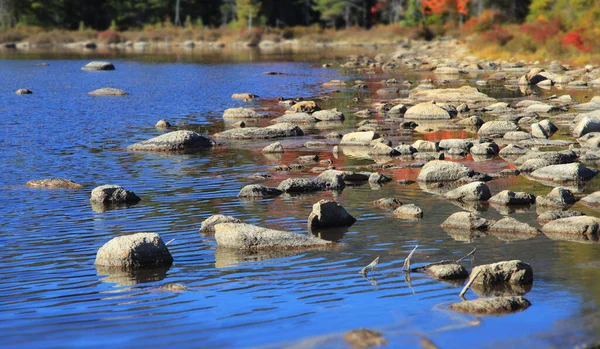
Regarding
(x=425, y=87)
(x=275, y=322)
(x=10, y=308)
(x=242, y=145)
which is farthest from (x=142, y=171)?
(x=425, y=87)

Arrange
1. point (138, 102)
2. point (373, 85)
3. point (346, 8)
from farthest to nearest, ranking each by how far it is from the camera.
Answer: point (346, 8) → point (373, 85) → point (138, 102)

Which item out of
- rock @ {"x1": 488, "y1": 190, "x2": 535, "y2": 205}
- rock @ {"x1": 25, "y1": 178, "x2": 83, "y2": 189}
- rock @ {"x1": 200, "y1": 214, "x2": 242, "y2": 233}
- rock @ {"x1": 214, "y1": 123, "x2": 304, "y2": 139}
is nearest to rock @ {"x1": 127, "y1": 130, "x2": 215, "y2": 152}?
rock @ {"x1": 214, "y1": 123, "x2": 304, "y2": 139}

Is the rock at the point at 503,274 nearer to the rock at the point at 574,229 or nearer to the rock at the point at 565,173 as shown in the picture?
the rock at the point at 574,229

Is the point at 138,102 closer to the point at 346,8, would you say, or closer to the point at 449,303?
the point at 449,303

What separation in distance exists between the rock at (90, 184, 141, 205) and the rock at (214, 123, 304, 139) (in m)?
10.2

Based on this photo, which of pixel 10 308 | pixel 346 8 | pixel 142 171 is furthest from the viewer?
pixel 346 8

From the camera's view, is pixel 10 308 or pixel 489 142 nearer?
pixel 10 308

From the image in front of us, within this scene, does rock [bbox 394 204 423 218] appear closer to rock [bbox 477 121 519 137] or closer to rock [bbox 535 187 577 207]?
rock [bbox 535 187 577 207]

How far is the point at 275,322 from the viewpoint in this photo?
10367mm

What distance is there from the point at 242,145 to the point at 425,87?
19739 mm

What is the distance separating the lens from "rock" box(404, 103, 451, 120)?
1256 inches

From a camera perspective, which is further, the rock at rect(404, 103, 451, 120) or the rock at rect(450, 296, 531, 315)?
the rock at rect(404, 103, 451, 120)

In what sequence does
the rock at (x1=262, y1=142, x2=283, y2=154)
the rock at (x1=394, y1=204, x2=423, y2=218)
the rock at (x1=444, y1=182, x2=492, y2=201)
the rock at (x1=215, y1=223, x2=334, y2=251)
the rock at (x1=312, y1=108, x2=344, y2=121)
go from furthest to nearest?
the rock at (x1=312, y1=108, x2=344, y2=121) < the rock at (x1=262, y1=142, x2=283, y2=154) < the rock at (x1=444, y1=182, x2=492, y2=201) < the rock at (x1=394, y1=204, x2=423, y2=218) < the rock at (x1=215, y1=223, x2=334, y2=251)

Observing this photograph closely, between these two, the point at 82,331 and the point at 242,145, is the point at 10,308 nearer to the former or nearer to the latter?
the point at 82,331
